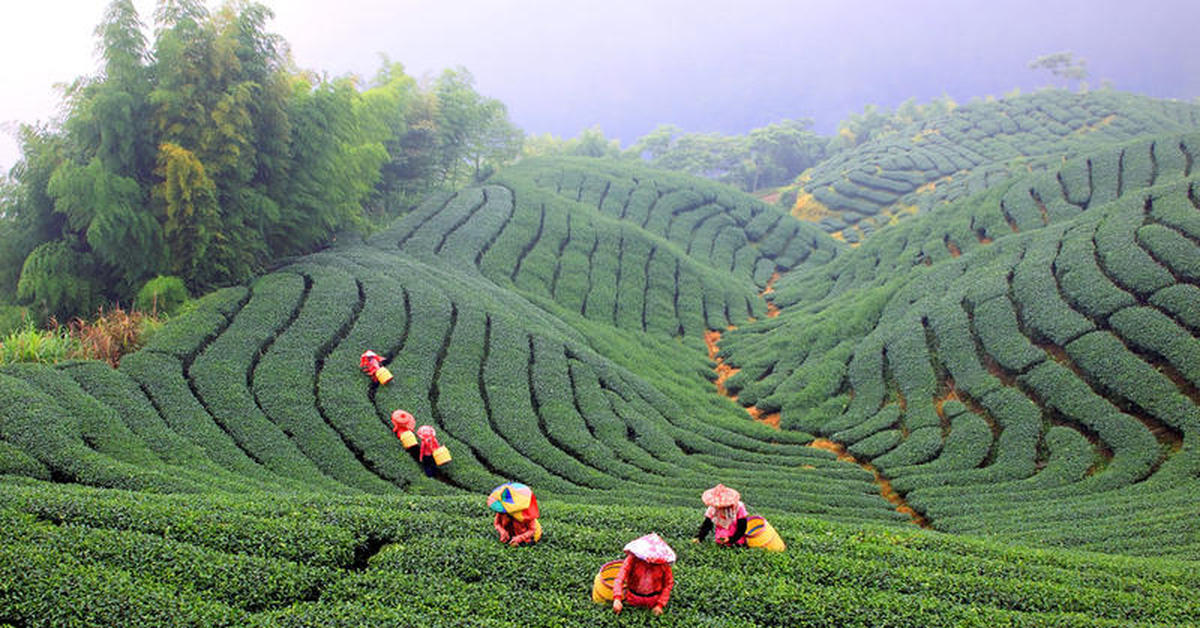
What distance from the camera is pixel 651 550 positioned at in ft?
21.5

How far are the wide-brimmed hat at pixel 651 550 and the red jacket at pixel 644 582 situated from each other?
1.03 feet

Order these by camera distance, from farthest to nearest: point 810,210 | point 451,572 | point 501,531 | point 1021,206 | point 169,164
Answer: point 810,210
point 1021,206
point 169,164
point 501,531
point 451,572

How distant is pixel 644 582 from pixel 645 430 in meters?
9.48

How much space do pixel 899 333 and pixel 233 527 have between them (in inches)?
728

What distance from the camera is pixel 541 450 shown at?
14578 millimetres

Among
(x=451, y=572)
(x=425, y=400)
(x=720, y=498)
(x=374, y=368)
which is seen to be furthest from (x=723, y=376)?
(x=451, y=572)

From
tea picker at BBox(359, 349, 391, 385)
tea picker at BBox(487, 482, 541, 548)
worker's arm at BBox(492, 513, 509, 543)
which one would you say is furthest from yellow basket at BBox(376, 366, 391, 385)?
worker's arm at BBox(492, 513, 509, 543)

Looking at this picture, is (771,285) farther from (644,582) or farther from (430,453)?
(644,582)

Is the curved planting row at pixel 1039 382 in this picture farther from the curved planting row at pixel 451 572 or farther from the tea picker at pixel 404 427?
the tea picker at pixel 404 427

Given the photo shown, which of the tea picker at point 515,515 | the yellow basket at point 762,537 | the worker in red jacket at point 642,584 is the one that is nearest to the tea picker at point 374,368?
the tea picker at point 515,515

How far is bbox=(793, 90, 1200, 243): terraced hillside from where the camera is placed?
45.7 m

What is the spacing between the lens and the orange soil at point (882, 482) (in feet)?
45.3

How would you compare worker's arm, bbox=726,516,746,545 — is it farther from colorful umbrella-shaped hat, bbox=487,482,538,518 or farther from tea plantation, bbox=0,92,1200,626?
colorful umbrella-shaped hat, bbox=487,482,538,518

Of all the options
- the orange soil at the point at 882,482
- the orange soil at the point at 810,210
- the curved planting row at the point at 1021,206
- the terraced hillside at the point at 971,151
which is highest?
the terraced hillside at the point at 971,151
